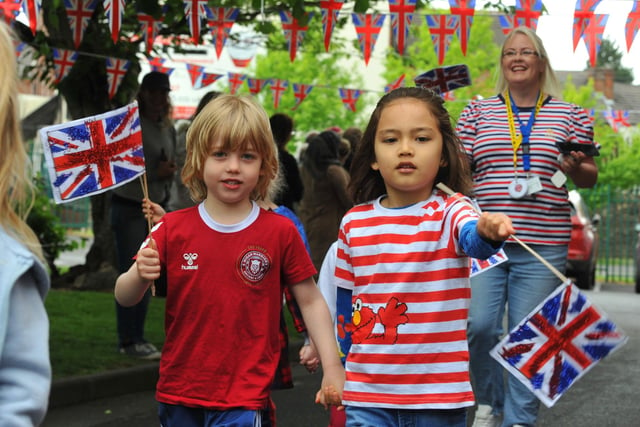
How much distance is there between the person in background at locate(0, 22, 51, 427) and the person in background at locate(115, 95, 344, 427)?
159 cm

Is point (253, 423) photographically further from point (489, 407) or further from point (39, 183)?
point (39, 183)

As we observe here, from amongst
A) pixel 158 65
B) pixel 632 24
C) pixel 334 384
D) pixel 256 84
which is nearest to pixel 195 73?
pixel 158 65

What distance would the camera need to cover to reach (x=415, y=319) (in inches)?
145

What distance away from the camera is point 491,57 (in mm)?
36531

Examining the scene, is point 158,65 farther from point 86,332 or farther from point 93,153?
point 93,153

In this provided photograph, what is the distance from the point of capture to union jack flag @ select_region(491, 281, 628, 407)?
3314 mm

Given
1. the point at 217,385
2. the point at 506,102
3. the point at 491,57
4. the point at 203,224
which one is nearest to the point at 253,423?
the point at 217,385

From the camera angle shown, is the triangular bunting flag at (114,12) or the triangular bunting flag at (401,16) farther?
the triangular bunting flag at (401,16)

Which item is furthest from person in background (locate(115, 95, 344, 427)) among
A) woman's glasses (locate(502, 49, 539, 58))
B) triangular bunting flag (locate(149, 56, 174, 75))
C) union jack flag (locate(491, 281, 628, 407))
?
triangular bunting flag (locate(149, 56, 174, 75))

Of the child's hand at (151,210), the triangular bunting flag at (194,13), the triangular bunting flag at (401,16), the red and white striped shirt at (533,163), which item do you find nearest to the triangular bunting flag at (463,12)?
the triangular bunting flag at (401,16)

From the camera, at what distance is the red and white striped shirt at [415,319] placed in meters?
3.65

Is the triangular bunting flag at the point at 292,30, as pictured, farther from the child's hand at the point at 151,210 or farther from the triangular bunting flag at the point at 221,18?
the child's hand at the point at 151,210

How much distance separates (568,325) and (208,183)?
1.39 m

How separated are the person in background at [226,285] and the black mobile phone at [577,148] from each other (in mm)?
2078
